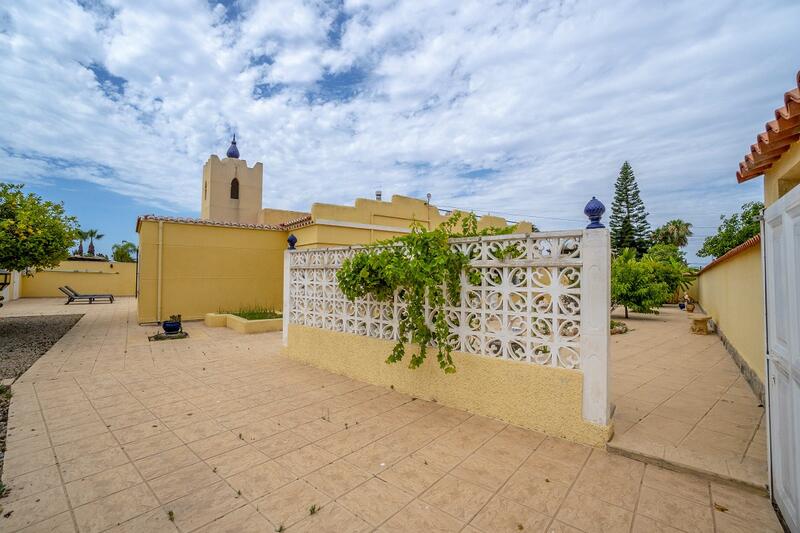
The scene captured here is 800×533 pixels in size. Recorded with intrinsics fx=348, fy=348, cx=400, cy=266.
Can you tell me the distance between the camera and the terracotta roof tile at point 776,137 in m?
2.29

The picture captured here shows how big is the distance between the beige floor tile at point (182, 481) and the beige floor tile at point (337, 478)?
69 cm

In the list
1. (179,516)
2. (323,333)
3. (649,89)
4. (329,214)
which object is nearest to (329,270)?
(323,333)

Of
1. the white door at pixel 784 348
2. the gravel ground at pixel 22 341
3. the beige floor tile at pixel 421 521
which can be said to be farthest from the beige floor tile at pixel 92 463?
the white door at pixel 784 348

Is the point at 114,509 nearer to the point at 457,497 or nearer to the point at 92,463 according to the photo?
the point at 92,463

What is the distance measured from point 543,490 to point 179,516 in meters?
2.25

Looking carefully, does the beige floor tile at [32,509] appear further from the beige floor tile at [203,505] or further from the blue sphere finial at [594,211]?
the blue sphere finial at [594,211]

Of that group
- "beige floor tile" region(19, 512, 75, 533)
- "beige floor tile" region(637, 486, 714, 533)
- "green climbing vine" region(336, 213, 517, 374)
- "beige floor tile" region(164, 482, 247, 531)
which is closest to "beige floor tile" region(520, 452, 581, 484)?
"beige floor tile" region(637, 486, 714, 533)

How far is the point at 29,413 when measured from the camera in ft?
12.1

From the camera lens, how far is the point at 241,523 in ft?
6.49

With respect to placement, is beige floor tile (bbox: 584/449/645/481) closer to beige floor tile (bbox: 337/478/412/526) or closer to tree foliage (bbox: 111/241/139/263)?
beige floor tile (bbox: 337/478/412/526)

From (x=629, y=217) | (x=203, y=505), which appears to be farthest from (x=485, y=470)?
(x=629, y=217)

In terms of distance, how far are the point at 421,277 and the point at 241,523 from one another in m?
2.30

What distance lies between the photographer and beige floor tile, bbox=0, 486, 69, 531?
1.99 metres

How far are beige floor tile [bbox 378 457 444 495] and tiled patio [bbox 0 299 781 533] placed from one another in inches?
0.5
